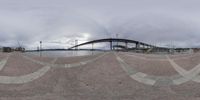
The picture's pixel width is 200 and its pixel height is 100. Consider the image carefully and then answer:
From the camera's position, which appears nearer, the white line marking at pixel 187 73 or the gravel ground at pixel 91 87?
the gravel ground at pixel 91 87

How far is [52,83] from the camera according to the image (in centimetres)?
1648

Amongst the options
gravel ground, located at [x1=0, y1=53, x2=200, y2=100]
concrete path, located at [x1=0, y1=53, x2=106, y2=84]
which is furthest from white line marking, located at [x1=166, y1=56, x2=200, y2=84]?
concrete path, located at [x1=0, y1=53, x2=106, y2=84]

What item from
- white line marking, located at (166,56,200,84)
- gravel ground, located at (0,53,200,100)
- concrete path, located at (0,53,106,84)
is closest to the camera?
gravel ground, located at (0,53,200,100)

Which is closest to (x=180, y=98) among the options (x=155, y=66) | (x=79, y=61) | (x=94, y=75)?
(x=155, y=66)

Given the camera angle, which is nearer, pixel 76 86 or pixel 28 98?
pixel 28 98

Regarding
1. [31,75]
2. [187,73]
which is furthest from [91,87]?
[187,73]

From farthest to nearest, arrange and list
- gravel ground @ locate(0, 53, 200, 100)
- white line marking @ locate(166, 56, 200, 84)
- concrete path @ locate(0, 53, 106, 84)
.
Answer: white line marking @ locate(166, 56, 200, 84) → concrete path @ locate(0, 53, 106, 84) → gravel ground @ locate(0, 53, 200, 100)

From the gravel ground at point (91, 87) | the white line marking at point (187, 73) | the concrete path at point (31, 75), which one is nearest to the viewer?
the gravel ground at point (91, 87)

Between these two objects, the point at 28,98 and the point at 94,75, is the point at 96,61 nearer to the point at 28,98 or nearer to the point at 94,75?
the point at 94,75

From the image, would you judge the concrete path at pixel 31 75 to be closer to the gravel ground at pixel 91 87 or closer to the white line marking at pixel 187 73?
the gravel ground at pixel 91 87

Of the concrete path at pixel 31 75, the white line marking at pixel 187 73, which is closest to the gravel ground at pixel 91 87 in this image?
the concrete path at pixel 31 75

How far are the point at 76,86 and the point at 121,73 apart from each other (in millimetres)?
3473

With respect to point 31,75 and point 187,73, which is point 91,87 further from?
point 187,73

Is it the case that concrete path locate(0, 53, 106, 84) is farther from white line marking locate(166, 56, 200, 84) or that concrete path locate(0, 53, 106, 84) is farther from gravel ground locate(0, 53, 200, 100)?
white line marking locate(166, 56, 200, 84)
